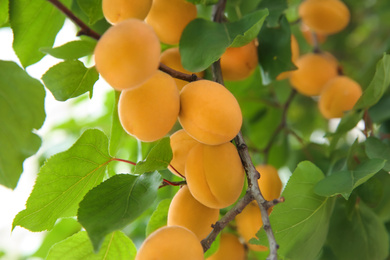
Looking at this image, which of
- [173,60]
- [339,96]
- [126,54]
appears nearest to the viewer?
[126,54]

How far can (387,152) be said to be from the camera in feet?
2.48

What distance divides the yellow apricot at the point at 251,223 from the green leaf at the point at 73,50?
0.36m

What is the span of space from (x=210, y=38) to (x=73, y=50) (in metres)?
0.21

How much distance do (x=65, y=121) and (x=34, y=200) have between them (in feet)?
3.06

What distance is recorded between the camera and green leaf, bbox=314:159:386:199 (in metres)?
0.63

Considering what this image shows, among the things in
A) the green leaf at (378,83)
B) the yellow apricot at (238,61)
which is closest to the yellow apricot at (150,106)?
the yellow apricot at (238,61)

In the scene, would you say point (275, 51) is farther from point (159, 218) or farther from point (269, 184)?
point (159, 218)

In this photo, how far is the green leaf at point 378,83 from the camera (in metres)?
0.73

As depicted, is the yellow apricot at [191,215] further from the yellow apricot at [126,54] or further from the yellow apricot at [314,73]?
the yellow apricot at [314,73]

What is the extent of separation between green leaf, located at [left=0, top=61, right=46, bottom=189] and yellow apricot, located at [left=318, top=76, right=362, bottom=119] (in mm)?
605

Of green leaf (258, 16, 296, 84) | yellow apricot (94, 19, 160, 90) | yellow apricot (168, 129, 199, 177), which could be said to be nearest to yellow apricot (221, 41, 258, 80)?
green leaf (258, 16, 296, 84)

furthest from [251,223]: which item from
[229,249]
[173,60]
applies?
[173,60]

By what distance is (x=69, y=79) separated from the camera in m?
0.63

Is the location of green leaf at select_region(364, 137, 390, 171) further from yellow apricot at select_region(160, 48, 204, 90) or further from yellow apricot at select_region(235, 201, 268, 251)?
yellow apricot at select_region(160, 48, 204, 90)
